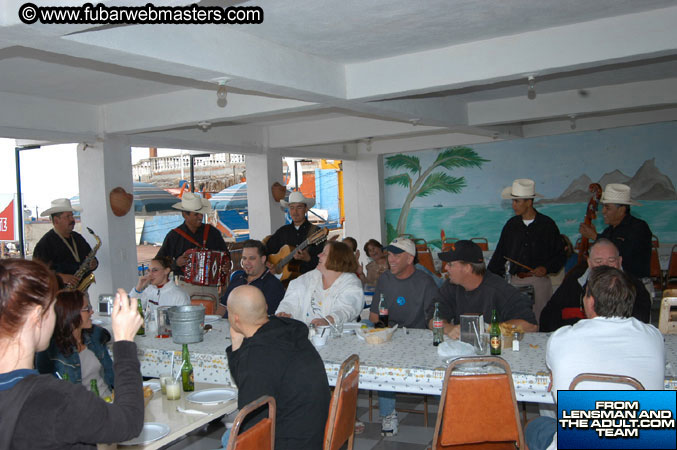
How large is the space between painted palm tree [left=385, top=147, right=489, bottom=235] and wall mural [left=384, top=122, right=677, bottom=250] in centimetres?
2

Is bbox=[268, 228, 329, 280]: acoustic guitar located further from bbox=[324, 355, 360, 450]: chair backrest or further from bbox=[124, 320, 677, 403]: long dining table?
bbox=[324, 355, 360, 450]: chair backrest

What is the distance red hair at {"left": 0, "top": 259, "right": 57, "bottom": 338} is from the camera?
1.55 m

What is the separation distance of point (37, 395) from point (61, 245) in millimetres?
5714

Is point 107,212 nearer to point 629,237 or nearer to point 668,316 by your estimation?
point 629,237

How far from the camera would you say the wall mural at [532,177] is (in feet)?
32.2

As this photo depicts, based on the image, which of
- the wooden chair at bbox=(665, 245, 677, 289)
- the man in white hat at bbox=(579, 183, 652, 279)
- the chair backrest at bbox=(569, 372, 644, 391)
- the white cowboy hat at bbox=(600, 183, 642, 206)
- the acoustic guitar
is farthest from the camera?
the wooden chair at bbox=(665, 245, 677, 289)

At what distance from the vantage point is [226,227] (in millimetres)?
23109

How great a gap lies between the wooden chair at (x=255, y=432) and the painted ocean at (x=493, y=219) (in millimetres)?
9157

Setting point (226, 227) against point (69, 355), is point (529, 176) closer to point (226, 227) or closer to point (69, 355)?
point (69, 355)

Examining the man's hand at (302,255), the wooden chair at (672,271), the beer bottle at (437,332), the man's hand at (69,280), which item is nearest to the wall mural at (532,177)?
the wooden chair at (672,271)

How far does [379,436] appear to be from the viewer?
427 cm

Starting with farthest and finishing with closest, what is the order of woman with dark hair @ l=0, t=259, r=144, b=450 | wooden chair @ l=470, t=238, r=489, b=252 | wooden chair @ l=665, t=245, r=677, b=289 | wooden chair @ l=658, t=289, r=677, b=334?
wooden chair @ l=470, t=238, r=489, b=252 < wooden chair @ l=665, t=245, r=677, b=289 < wooden chair @ l=658, t=289, r=677, b=334 < woman with dark hair @ l=0, t=259, r=144, b=450

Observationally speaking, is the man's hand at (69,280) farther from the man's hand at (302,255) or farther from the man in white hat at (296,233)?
the man's hand at (302,255)

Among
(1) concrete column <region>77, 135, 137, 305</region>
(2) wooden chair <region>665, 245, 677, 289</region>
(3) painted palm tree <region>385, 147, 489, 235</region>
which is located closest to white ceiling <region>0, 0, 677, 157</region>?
(1) concrete column <region>77, 135, 137, 305</region>
